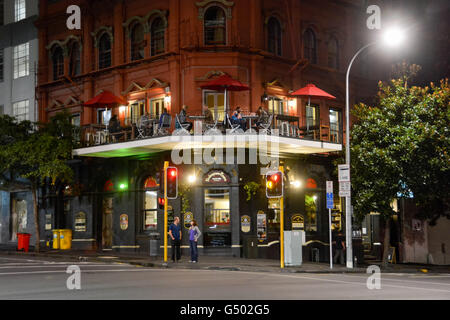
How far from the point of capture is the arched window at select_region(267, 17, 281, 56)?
30891mm

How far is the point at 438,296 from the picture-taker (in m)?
13.5

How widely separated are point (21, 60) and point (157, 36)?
1134 cm

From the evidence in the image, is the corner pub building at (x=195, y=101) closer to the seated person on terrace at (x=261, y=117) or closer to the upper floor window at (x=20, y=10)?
the seated person on terrace at (x=261, y=117)

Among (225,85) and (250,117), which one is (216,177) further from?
(225,85)

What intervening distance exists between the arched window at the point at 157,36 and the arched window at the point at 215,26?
2.34 meters

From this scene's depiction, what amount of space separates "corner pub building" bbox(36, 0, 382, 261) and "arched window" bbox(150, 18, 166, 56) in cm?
6

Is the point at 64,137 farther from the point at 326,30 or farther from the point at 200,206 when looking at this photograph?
the point at 326,30

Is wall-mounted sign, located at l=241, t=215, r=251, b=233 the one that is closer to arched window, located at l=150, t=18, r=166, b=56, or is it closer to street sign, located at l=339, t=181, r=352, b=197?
street sign, located at l=339, t=181, r=352, b=197

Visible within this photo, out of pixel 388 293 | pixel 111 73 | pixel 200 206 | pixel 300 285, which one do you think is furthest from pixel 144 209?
pixel 388 293

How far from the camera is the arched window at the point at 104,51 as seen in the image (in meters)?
33.1

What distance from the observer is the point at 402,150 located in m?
25.4

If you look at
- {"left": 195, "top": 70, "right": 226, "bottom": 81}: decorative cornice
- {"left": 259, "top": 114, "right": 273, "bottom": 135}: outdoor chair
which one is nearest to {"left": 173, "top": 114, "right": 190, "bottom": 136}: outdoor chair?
{"left": 195, "top": 70, "right": 226, "bottom": 81}: decorative cornice

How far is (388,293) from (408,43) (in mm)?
25926

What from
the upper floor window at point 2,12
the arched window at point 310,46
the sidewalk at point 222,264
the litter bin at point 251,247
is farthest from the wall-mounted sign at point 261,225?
the upper floor window at point 2,12
